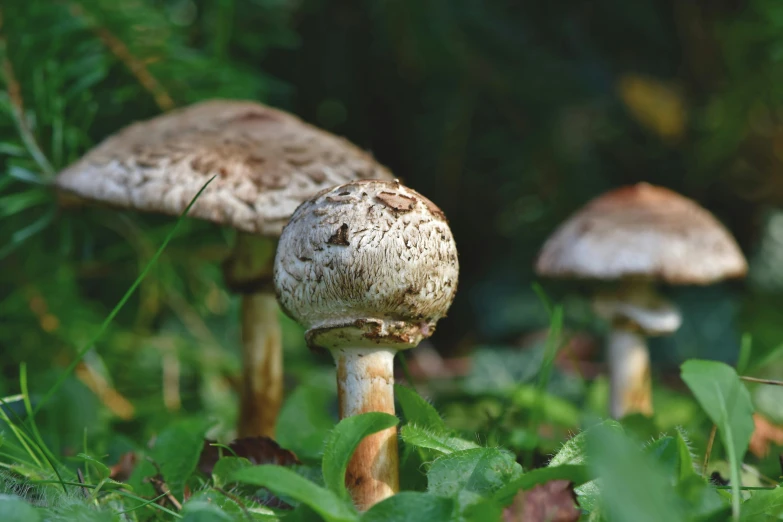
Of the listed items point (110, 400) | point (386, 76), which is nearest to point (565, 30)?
point (386, 76)

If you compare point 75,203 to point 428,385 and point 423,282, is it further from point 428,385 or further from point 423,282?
point 428,385

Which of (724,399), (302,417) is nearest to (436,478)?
(724,399)

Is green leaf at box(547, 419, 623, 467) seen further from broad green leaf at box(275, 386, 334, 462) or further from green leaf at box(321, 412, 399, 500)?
broad green leaf at box(275, 386, 334, 462)

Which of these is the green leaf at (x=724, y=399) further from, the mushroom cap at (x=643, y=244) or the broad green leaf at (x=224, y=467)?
the mushroom cap at (x=643, y=244)

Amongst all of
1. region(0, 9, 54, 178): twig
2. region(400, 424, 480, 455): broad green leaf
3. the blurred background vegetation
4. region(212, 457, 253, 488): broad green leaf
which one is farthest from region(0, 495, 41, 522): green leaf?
region(0, 9, 54, 178): twig

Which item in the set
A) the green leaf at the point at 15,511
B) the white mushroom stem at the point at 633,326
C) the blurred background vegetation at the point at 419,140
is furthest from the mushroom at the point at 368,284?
the white mushroom stem at the point at 633,326

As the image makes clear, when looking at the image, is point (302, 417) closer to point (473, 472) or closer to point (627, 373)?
point (473, 472)
